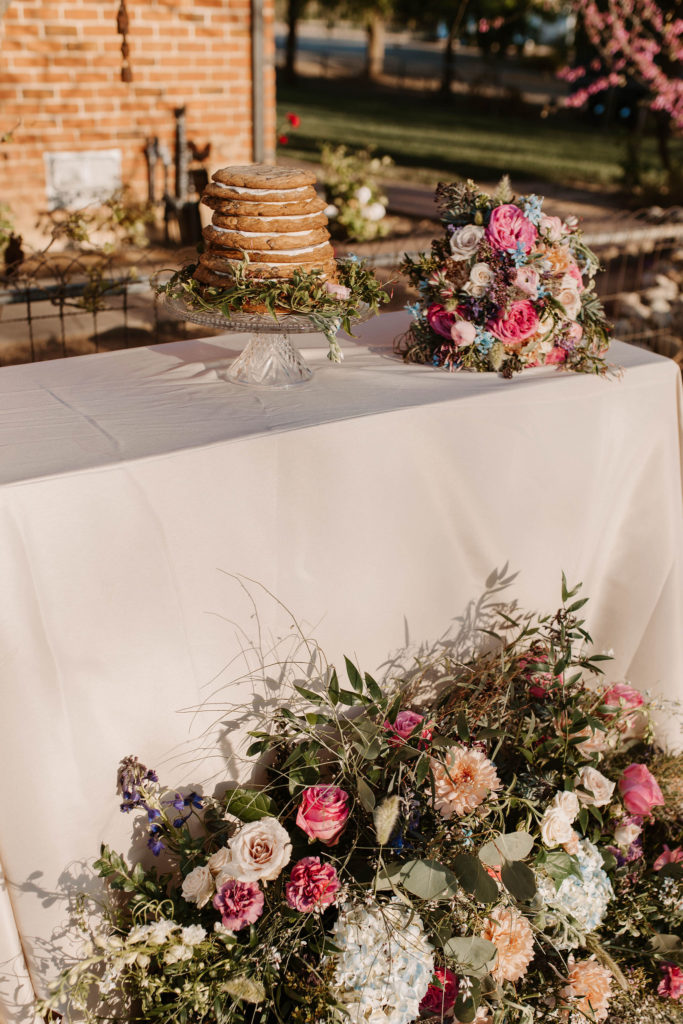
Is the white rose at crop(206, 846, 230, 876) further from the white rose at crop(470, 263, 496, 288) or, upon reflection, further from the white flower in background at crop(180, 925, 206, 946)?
the white rose at crop(470, 263, 496, 288)

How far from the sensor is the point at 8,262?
15.9ft

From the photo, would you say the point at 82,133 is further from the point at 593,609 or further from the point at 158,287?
the point at 593,609

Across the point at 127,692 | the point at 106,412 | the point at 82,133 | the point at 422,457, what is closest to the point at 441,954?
the point at 127,692

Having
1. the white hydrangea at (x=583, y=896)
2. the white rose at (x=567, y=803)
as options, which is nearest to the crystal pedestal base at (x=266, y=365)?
the white rose at (x=567, y=803)

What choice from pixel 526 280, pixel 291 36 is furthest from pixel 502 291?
pixel 291 36

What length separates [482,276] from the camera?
2.31 metres

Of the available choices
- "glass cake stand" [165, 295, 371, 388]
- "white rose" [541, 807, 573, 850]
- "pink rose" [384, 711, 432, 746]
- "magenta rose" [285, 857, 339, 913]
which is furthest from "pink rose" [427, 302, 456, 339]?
"magenta rose" [285, 857, 339, 913]

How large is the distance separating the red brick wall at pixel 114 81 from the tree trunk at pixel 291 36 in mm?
18492

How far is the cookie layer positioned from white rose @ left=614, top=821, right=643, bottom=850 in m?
1.81

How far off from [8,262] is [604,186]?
423 inches

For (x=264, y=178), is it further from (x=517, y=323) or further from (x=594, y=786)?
(x=594, y=786)

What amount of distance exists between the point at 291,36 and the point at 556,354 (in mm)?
26093

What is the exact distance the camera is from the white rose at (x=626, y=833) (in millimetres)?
2422

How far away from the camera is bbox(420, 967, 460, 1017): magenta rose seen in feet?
6.49
